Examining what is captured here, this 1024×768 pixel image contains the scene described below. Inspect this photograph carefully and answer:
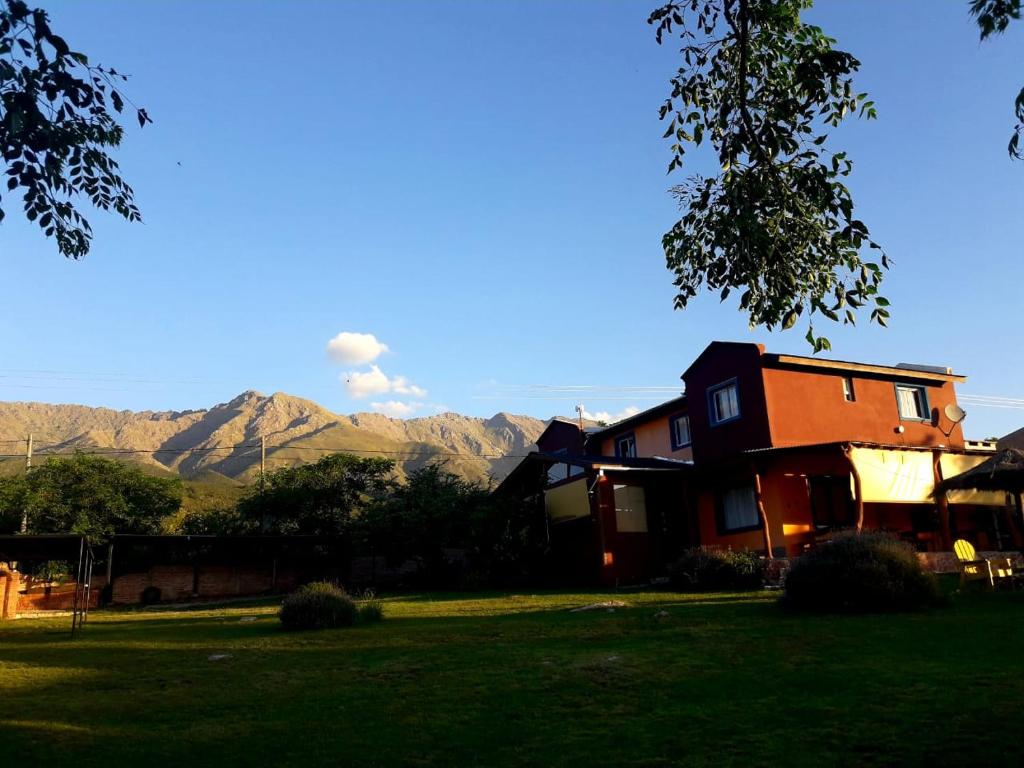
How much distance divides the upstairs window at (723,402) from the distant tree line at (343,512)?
26.0 feet

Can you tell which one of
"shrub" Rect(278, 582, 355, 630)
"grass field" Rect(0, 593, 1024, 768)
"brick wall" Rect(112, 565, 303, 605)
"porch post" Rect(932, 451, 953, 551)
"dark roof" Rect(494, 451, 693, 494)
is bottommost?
"grass field" Rect(0, 593, 1024, 768)

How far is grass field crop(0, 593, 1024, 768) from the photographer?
21.2 feet

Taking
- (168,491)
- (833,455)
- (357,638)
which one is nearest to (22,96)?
(357,638)

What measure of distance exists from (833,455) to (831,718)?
63.7ft

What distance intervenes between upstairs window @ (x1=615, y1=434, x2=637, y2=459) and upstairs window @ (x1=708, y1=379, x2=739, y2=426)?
7126mm

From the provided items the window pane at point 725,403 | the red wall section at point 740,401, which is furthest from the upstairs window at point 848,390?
the window pane at point 725,403

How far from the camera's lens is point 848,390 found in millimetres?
27938

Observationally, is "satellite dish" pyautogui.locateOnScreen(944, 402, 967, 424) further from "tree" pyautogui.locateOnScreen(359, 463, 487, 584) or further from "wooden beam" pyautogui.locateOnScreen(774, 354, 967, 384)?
Result: "tree" pyautogui.locateOnScreen(359, 463, 487, 584)

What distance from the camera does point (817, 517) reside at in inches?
1025

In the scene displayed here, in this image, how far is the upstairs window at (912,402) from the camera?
28.9 metres

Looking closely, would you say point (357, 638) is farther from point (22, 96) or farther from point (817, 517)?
point (817, 517)

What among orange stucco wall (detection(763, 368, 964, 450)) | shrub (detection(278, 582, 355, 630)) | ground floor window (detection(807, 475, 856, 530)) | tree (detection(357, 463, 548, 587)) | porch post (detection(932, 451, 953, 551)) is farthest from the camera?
tree (detection(357, 463, 548, 587))

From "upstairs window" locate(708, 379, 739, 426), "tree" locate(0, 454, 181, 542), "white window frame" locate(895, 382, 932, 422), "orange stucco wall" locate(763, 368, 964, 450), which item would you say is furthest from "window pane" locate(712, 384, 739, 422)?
"tree" locate(0, 454, 181, 542)

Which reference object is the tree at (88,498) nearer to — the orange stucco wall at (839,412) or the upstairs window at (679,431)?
the upstairs window at (679,431)
